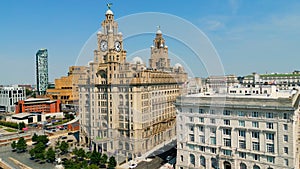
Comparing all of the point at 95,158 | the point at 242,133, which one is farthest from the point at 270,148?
the point at 95,158

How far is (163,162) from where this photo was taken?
1741cm

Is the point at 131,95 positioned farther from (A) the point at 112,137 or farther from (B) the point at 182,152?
(B) the point at 182,152

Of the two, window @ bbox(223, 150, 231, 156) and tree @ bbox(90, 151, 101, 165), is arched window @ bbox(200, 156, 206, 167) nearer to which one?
window @ bbox(223, 150, 231, 156)

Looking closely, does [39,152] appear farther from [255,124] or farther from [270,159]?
[270,159]

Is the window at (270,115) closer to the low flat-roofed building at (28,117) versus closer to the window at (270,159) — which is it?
the window at (270,159)

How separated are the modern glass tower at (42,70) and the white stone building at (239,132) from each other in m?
62.0

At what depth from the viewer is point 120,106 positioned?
17156mm

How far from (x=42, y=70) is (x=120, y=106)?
6018 centimetres

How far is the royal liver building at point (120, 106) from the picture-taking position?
15773 millimetres

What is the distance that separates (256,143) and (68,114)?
3195cm

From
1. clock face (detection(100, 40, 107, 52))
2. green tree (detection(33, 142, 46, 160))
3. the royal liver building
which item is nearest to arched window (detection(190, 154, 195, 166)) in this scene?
the royal liver building

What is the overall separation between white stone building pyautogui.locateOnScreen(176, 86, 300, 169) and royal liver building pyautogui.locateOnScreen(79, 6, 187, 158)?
1.97 metres

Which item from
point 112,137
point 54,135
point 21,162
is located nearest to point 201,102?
point 112,137

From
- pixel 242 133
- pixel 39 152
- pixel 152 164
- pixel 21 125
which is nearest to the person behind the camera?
pixel 242 133
